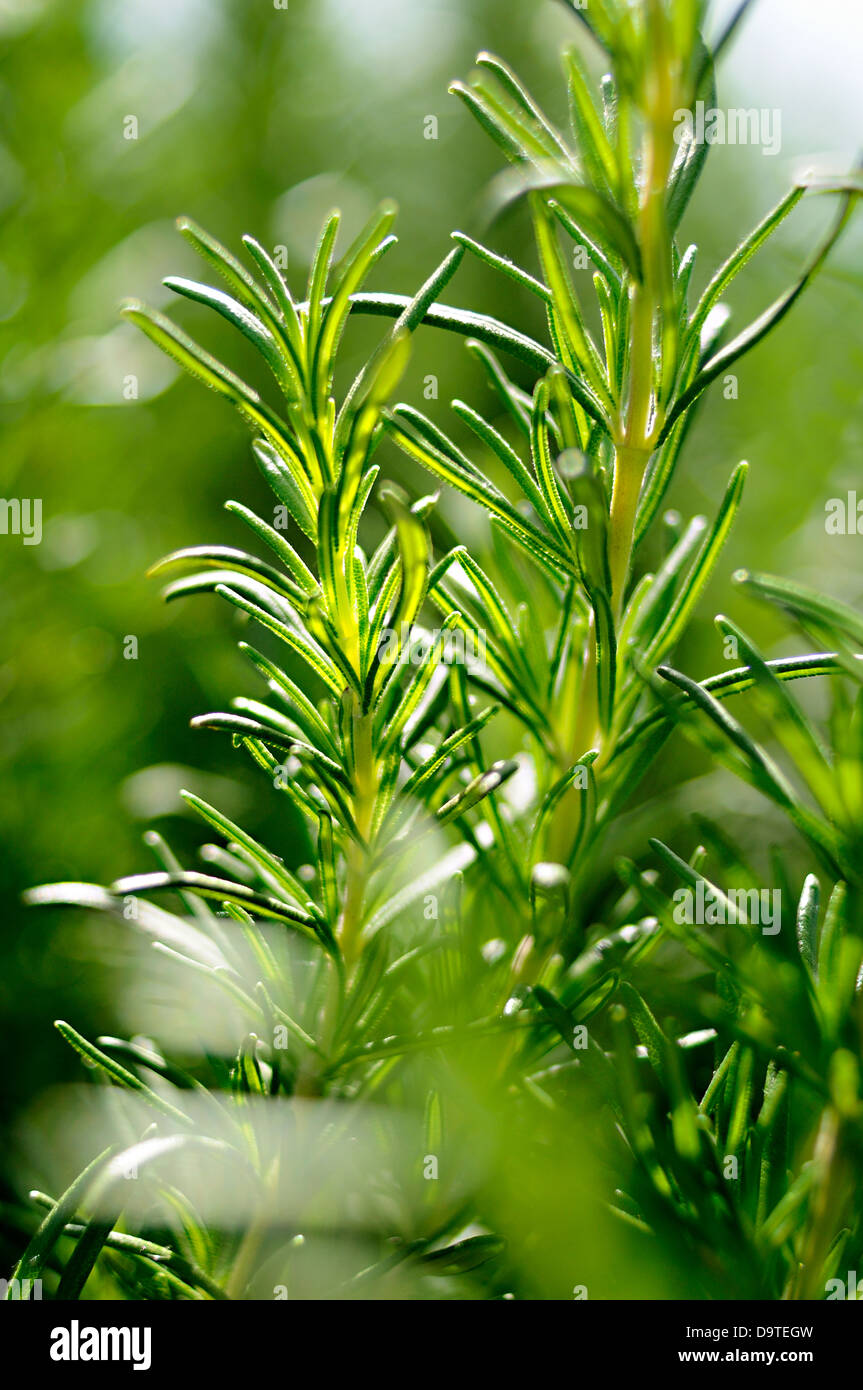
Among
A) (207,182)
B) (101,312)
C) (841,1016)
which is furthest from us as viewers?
(207,182)

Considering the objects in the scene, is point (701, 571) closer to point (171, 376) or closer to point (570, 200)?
point (570, 200)

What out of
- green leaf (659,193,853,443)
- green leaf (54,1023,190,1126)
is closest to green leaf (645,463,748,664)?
green leaf (659,193,853,443)

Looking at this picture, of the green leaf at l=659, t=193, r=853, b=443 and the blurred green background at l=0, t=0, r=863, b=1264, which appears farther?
the blurred green background at l=0, t=0, r=863, b=1264

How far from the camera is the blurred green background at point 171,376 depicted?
469 mm

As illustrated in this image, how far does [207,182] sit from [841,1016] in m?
0.74

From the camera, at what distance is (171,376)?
62 centimetres

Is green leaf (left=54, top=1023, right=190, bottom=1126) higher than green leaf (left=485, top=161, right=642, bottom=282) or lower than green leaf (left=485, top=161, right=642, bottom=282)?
lower

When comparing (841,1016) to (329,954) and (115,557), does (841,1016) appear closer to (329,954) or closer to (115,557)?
(329,954)

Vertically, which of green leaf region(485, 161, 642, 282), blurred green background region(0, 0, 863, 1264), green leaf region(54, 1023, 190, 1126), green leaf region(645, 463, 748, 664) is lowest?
green leaf region(54, 1023, 190, 1126)

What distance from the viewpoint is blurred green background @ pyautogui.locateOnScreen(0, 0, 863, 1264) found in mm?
469

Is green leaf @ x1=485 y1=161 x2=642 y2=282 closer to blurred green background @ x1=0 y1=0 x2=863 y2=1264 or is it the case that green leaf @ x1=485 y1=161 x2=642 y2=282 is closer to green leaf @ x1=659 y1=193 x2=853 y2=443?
green leaf @ x1=659 y1=193 x2=853 y2=443

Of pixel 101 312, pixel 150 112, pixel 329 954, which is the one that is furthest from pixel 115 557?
pixel 329 954

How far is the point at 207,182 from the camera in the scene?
0.71 m

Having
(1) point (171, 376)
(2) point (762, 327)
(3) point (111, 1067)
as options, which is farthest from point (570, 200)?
(1) point (171, 376)
